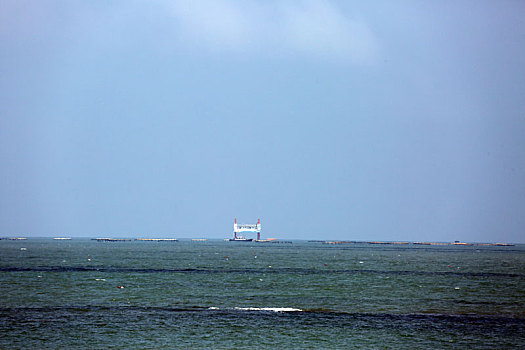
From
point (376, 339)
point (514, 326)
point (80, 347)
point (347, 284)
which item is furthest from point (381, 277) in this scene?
point (80, 347)

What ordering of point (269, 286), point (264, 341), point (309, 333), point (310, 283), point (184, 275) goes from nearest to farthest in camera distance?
point (264, 341), point (309, 333), point (269, 286), point (310, 283), point (184, 275)

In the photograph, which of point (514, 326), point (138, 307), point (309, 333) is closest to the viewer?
point (309, 333)

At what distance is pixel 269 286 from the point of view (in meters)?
77.4

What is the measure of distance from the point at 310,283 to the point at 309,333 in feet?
129

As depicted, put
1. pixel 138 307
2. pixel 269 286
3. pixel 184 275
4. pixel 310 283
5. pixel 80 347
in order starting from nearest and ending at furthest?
1. pixel 80 347
2. pixel 138 307
3. pixel 269 286
4. pixel 310 283
5. pixel 184 275

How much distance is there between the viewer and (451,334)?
143 ft

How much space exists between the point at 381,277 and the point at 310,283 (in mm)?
18587

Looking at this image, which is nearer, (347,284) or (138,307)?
(138,307)

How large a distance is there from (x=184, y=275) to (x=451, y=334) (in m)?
56.4

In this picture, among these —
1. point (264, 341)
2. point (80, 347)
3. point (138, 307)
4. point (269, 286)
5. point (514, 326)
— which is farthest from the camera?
point (269, 286)

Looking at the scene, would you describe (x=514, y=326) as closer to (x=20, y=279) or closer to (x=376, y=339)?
(x=376, y=339)

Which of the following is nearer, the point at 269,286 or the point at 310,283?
the point at 269,286

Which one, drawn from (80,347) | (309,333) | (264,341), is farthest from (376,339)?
(80,347)

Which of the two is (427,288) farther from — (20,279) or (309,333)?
(20,279)
